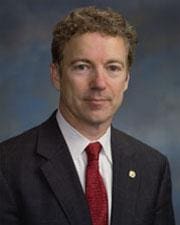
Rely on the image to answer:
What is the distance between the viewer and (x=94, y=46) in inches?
89.0

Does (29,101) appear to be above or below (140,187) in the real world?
above

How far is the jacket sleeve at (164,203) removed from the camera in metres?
2.46

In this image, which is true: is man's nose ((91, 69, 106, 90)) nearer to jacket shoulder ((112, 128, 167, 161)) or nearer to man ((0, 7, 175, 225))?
man ((0, 7, 175, 225))

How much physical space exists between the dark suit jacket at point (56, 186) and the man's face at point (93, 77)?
132mm

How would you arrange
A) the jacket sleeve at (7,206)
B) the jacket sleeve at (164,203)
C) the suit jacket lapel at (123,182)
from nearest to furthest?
the jacket sleeve at (7,206), the suit jacket lapel at (123,182), the jacket sleeve at (164,203)

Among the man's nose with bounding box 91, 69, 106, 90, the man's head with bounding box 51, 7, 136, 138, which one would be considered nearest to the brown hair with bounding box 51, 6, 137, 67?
the man's head with bounding box 51, 7, 136, 138

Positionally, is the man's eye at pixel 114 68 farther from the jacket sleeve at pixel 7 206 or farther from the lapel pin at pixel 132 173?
the jacket sleeve at pixel 7 206

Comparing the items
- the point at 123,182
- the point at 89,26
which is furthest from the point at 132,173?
the point at 89,26

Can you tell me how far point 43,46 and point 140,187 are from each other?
0.83 metres

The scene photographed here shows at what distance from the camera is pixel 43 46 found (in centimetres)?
300

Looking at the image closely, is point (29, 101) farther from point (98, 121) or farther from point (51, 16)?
point (98, 121)

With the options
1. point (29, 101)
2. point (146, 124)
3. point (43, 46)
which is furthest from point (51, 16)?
point (146, 124)

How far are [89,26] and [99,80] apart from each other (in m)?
0.17

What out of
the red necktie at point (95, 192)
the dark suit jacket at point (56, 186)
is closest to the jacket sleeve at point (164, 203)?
the dark suit jacket at point (56, 186)
